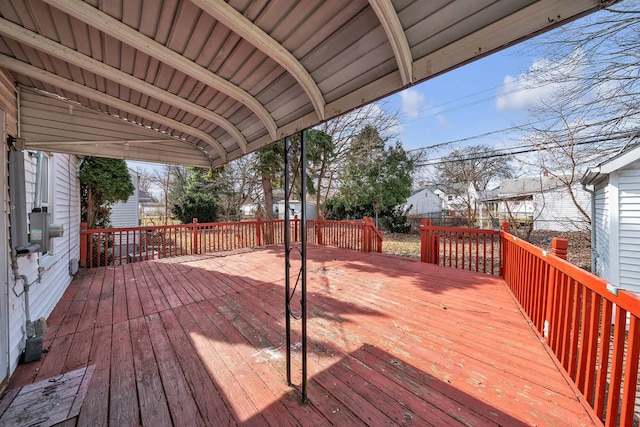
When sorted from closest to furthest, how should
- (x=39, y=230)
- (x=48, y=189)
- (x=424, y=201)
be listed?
1. (x=39, y=230)
2. (x=48, y=189)
3. (x=424, y=201)

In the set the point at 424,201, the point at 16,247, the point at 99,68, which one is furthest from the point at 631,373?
the point at 424,201

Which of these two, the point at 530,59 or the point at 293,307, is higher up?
the point at 530,59

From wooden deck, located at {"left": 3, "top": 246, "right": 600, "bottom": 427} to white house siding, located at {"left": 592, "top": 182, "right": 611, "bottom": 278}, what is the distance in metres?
3.38

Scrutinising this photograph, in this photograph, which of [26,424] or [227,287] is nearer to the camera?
[26,424]

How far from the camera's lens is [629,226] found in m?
4.41

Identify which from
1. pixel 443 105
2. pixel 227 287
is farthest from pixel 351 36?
pixel 443 105

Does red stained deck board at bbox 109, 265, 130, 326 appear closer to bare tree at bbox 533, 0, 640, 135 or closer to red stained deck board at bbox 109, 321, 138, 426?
red stained deck board at bbox 109, 321, 138, 426

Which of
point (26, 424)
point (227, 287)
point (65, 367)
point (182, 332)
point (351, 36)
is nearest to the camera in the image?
point (351, 36)

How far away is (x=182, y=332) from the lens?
256 centimetres

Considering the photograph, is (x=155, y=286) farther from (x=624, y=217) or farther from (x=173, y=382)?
(x=624, y=217)

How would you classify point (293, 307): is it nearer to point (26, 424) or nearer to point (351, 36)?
point (26, 424)

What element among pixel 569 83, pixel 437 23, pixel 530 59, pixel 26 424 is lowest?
pixel 26 424

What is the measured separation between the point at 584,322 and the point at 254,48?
273cm

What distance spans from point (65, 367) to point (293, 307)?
6.85ft
